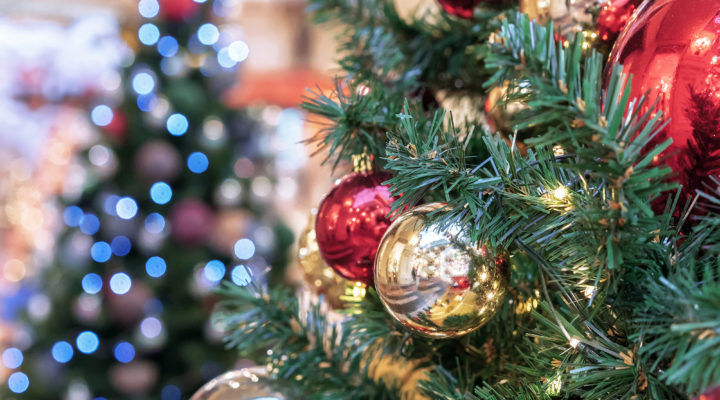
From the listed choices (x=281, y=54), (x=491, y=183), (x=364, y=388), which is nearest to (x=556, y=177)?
(x=491, y=183)

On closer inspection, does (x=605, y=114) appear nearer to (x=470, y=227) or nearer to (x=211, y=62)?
(x=470, y=227)

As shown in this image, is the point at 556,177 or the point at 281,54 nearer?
the point at 556,177

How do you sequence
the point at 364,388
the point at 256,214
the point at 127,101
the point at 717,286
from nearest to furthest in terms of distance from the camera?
the point at 717,286
the point at 364,388
the point at 127,101
the point at 256,214

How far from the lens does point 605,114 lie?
235 mm

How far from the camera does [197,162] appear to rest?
174cm

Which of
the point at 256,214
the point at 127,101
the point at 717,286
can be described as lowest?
the point at 256,214

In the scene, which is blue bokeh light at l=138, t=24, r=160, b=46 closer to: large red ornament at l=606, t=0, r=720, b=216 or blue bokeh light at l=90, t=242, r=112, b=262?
blue bokeh light at l=90, t=242, r=112, b=262

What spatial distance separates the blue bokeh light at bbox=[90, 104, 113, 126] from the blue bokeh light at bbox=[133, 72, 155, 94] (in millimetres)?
95

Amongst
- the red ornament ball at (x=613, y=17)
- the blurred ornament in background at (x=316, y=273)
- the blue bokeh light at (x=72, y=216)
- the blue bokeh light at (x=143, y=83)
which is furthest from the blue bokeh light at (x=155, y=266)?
the red ornament ball at (x=613, y=17)

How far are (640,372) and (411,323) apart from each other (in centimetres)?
11

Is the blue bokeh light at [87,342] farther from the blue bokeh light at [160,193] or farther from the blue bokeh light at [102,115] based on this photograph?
the blue bokeh light at [102,115]

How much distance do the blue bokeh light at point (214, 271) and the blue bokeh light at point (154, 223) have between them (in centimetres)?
16

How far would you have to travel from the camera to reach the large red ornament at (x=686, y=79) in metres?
0.27

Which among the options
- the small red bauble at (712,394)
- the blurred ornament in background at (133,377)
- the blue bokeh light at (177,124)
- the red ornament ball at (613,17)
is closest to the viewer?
the small red bauble at (712,394)
